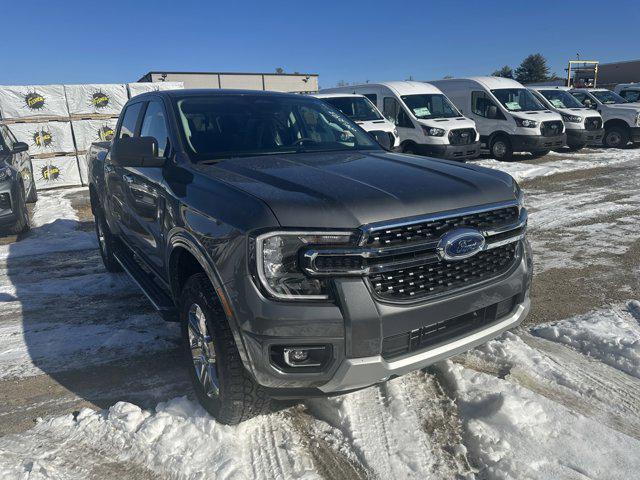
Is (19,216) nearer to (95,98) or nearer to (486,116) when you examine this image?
(95,98)

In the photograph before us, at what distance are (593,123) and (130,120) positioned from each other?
15377 mm

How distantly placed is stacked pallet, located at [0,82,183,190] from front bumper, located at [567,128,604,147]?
1217 centimetres

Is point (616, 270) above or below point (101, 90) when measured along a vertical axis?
below

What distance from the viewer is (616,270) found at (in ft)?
16.8

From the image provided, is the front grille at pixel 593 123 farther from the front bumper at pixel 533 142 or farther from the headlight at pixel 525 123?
the headlight at pixel 525 123

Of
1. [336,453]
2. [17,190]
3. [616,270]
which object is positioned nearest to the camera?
[336,453]

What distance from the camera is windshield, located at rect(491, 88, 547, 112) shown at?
1445 centimetres

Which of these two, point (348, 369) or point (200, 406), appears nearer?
point (348, 369)

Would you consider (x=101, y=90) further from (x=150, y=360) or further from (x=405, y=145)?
(x=150, y=360)

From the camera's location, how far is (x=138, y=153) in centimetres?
318

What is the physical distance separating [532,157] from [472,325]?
13.7m

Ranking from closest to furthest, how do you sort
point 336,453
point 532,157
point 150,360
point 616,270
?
point 336,453 → point 150,360 → point 616,270 → point 532,157

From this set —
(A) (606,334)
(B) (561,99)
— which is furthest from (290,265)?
(B) (561,99)

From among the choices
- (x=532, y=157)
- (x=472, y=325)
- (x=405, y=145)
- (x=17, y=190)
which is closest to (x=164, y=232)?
(x=472, y=325)
